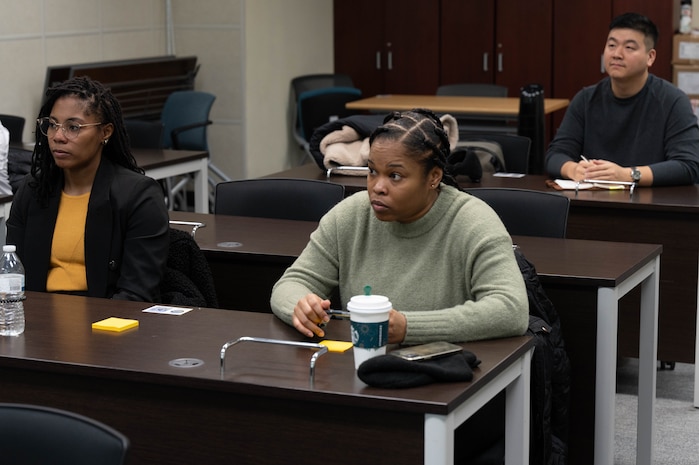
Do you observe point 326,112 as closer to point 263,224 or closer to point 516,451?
point 263,224

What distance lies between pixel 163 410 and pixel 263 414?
0.22 meters

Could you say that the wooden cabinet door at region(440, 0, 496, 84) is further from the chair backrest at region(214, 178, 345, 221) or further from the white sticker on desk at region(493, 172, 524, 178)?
the chair backrest at region(214, 178, 345, 221)

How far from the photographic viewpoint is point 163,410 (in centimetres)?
224

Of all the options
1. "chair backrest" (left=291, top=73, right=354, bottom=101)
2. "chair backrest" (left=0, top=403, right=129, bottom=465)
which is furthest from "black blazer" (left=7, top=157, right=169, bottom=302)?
"chair backrest" (left=291, top=73, right=354, bottom=101)

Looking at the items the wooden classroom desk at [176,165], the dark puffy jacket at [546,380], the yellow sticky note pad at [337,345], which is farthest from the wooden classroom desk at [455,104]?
the yellow sticky note pad at [337,345]

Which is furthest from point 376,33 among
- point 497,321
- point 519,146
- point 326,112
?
point 497,321

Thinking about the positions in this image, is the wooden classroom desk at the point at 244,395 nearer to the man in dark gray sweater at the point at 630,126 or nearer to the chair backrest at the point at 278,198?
the chair backrest at the point at 278,198

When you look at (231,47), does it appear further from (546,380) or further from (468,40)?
(546,380)

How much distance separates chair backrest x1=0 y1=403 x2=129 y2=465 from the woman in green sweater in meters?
0.79

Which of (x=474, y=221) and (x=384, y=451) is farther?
(x=474, y=221)

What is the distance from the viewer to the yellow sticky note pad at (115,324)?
2.50 metres

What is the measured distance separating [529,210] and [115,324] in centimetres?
148

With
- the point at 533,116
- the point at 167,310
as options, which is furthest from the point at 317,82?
the point at 167,310

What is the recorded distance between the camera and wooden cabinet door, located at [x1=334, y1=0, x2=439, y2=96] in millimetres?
8867
